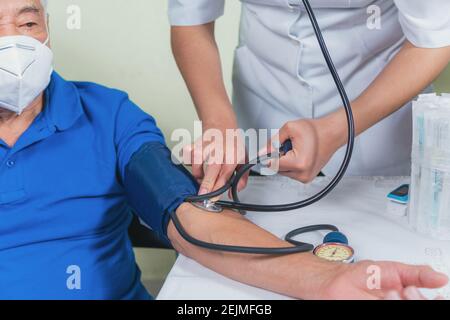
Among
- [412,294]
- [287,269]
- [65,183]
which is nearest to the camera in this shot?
[412,294]

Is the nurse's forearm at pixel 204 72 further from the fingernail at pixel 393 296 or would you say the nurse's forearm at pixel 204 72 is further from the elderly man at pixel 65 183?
the fingernail at pixel 393 296

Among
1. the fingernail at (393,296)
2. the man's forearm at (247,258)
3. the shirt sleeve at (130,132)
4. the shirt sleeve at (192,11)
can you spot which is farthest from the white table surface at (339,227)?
the shirt sleeve at (192,11)

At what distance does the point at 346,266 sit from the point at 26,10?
2.78ft

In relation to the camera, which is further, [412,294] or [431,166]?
[431,166]

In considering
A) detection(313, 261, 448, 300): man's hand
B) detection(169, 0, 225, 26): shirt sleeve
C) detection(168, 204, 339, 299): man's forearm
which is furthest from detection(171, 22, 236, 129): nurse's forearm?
detection(313, 261, 448, 300): man's hand

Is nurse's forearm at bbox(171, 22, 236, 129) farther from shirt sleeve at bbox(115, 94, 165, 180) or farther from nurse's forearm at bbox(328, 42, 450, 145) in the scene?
nurse's forearm at bbox(328, 42, 450, 145)

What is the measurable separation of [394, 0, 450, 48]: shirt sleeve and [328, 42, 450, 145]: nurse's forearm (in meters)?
0.02

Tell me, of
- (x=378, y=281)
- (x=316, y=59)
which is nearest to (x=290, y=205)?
(x=378, y=281)

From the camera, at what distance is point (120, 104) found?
1332 mm

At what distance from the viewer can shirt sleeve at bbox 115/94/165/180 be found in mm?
1251

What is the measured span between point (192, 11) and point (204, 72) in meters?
0.16

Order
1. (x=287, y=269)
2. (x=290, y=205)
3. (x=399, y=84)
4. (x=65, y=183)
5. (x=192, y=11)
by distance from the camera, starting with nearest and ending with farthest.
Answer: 1. (x=287, y=269)
2. (x=290, y=205)
3. (x=399, y=84)
4. (x=65, y=183)
5. (x=192, y=11)

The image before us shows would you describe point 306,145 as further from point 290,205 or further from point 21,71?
point 21,71

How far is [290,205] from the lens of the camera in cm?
99
